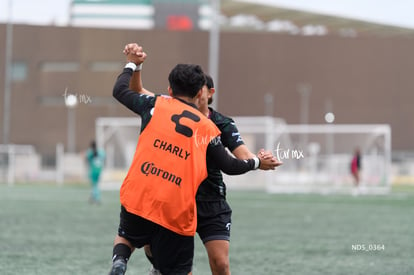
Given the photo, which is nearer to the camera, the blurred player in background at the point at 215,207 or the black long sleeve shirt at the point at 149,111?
the black long sleeve shirt at the point at 149,111

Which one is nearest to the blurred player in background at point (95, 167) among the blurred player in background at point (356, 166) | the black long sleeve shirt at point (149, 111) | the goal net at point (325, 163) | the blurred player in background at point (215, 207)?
the goal net at point (325, 163)

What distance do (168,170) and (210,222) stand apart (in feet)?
3.26

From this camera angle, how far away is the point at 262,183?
3678 centimetres

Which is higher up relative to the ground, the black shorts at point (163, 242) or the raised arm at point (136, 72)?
the raised arm at point (136, 72)

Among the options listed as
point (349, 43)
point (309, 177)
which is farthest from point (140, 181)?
point (349, 43)

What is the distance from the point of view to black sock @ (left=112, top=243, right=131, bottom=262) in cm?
496

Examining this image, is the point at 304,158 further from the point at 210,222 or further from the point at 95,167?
the point at 210,222

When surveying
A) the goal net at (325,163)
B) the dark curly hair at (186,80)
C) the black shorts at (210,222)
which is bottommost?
the goal net at (325,163)

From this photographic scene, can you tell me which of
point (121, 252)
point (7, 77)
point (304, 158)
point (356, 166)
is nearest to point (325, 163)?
point (304, 158)

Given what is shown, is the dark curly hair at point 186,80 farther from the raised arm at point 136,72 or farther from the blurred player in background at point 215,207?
the blurred player in background at point 215,207

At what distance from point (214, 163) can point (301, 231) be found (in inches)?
354

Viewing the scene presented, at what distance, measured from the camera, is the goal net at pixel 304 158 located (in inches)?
1335

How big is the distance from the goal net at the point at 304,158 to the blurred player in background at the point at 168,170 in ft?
92.6

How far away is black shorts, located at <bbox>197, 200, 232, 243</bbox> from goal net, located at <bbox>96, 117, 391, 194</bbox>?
90.4 feet
